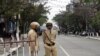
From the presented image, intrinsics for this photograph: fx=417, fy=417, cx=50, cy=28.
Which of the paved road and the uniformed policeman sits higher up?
the uniformed policeman

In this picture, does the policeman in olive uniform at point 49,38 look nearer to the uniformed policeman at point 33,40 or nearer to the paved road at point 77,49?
the uniformed policeman at point 33,40

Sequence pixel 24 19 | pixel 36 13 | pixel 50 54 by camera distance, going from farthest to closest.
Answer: pixel 36 13 → pixel 24 19 → pixel 50 54

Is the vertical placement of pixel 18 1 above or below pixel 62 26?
above

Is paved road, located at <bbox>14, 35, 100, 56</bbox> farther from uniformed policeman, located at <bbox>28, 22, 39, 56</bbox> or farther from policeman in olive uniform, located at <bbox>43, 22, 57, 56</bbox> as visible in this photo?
policeman in olive uniform, located at <bbox>43, 22, 57, 56</bbox>

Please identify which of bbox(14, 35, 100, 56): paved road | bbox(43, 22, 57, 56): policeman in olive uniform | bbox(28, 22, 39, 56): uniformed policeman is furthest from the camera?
bbox(14, 35, 100, 56): paved road

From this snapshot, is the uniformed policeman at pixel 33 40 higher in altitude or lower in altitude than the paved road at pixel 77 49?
higher

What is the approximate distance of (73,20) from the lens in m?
141

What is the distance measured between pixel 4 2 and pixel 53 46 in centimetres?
1853

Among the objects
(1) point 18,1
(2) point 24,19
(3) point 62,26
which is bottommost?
(3) point 62,26

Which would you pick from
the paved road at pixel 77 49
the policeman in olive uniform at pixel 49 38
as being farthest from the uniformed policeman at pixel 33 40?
the paved road at pixel 77 49

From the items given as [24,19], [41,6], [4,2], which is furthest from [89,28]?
[4,2]

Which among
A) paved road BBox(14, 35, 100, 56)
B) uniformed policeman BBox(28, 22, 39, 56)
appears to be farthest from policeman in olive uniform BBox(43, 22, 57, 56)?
paved road BBox(14, 35, 100, 56)

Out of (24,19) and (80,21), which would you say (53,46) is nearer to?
(24,19)

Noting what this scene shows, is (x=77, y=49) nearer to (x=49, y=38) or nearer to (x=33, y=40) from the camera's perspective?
(x=33, y=40)
